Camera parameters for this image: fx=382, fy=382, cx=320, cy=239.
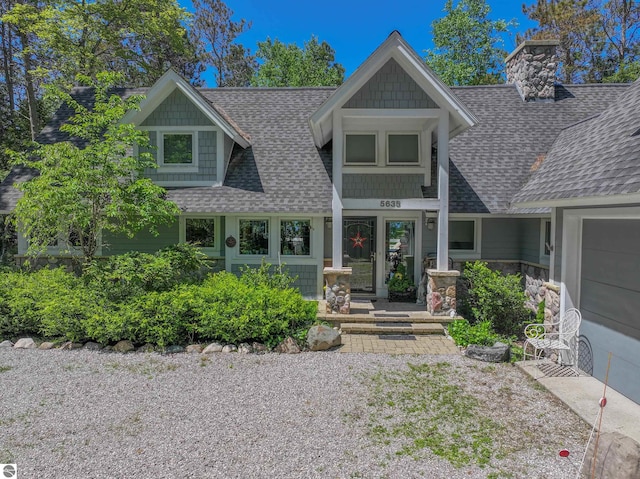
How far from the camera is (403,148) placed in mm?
10281

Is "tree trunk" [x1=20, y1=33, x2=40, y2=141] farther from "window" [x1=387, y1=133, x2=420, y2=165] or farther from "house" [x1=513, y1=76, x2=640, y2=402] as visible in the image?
"house" [x1=513, y1=76, x2=640, y2=402]

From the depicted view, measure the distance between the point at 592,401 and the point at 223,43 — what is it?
31.4 meters

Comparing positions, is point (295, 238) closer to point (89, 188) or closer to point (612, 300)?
point (89, 188)

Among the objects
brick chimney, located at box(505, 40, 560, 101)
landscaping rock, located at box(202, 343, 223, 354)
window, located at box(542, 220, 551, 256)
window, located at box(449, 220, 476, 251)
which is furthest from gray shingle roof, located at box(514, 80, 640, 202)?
landscaping rock, located at box(202, 343, 223, 354)

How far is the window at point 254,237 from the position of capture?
10758mm

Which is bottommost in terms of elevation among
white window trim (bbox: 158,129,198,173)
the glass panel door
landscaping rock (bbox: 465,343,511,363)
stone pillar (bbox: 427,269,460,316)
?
landscaping rock (bbox: 465,343,511,363)

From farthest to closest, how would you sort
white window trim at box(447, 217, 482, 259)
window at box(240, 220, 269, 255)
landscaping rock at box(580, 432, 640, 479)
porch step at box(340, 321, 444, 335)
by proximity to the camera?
window at box(240, 220, 269, 255)
white window trim at box(447, 217, 482, 259)
porch step at box(340, 321, 444, 335)
landscaping rock at box(580, 432, 640, 479)

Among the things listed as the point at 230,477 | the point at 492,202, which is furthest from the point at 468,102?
the point at 230,477

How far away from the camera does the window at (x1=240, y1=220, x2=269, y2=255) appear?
10758mm

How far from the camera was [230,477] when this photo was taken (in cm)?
379

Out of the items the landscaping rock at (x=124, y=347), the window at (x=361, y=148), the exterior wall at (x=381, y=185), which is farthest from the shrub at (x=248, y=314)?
the window at (x=361, y=148)

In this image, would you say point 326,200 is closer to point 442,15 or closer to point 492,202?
point 492,202

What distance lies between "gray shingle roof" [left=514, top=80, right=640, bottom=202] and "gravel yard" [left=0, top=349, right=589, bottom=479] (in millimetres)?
3081

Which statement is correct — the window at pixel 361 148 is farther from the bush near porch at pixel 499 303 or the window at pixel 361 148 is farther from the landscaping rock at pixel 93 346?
the landscaping rock at pixel 93 346
